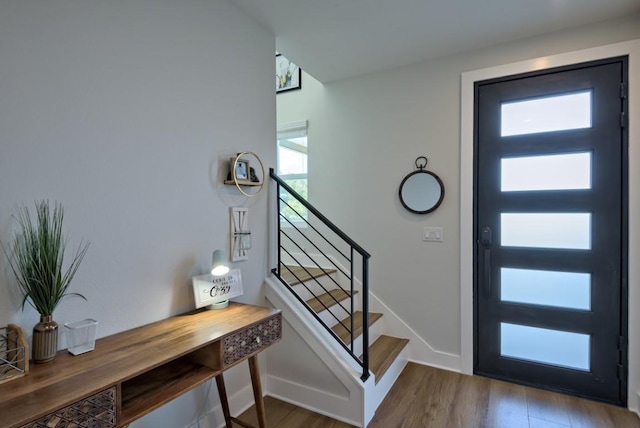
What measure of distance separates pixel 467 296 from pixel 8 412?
2.67 m

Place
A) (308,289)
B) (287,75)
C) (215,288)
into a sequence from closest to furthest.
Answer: (215,288)
(308,289)
(287,75)

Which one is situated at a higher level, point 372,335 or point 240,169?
point 240,169

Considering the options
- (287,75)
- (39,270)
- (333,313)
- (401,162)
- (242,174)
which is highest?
(287,75)

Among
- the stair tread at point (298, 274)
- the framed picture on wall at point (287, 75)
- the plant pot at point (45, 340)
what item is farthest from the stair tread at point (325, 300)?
the framed picture on wall at point (287, 75)

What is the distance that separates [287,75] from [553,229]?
289cm

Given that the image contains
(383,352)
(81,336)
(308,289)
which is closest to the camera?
(81,336)

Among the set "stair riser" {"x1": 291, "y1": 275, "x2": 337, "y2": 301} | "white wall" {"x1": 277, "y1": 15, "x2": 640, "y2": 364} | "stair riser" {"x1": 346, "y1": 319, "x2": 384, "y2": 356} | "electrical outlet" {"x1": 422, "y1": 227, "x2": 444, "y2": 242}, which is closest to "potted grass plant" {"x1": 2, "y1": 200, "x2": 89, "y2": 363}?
"stair riser" {"x1": 291, "y1": 275, "x2": 337, "y2": 301}

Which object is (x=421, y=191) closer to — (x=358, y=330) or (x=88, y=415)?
(x=358, y=330)

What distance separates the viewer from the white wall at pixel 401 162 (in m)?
2.63

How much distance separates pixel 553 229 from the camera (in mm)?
2309

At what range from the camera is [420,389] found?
Result: 2.35 m

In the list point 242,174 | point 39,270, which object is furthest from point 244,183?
point 39,270

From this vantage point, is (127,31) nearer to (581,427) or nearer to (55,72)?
(55,72)

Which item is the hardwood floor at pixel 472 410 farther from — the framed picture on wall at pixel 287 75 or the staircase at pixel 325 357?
the framed picture on wall at pixel 287 75
